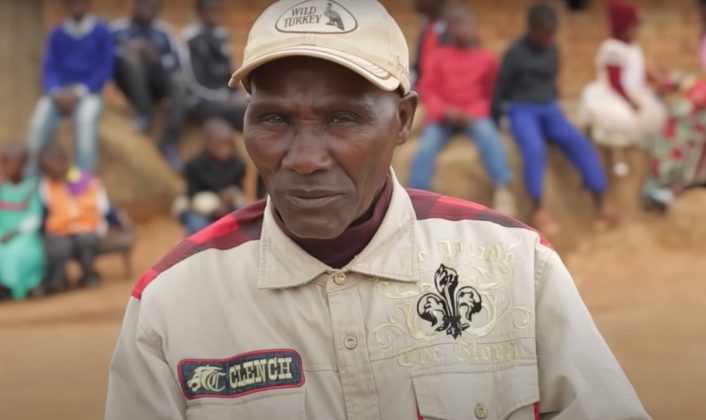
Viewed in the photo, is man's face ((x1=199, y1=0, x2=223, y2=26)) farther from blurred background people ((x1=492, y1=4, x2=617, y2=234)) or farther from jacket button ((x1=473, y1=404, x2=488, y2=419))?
jacket button ((x1=473, y1=404, x2=488, y2=419))

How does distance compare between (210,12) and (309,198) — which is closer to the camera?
(309,198)

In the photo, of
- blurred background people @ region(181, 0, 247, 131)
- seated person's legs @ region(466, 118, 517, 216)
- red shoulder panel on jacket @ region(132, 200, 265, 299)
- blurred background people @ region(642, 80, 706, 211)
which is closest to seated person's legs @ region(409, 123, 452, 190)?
seated person's legs @ region(466, 118, 517, 216)

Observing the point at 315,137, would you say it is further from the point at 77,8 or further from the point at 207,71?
the point at 77,8

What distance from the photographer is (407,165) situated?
8141mm

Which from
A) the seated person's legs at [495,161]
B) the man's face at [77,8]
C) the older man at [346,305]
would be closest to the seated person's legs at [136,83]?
the man's face at [77,8]

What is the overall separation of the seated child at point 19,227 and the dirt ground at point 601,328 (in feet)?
0.81

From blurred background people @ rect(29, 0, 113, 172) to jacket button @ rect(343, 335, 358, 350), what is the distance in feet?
24.0

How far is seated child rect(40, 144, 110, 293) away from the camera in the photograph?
7.63 meters

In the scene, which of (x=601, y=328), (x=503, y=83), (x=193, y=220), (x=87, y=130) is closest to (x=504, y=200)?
(x=503, y=83)

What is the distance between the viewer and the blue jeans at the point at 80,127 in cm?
883

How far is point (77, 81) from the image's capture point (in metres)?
8.98

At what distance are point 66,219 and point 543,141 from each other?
11.8 ft

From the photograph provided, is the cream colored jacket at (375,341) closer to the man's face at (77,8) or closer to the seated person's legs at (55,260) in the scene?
the seated person's legs at (55,260)

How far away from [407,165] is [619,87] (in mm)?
1784
